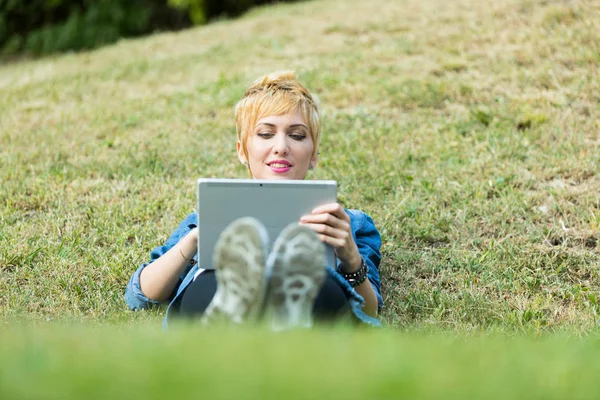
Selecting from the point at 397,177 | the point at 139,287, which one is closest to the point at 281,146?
the point at 139,287

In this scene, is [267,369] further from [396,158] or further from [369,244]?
[396,158]

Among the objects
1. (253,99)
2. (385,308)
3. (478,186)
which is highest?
(253,99)

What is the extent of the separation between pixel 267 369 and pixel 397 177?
3.49m

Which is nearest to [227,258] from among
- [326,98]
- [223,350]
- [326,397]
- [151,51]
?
[223,350]

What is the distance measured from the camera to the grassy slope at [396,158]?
3674mm

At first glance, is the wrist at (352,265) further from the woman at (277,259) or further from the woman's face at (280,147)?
the woman's face at (280,147)

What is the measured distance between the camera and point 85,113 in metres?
6.83

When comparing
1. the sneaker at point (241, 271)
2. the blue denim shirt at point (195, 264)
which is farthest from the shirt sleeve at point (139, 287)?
the sneaker at point (241, 271)

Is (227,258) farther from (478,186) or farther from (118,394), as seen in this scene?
(478,186)

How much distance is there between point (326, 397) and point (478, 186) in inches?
137

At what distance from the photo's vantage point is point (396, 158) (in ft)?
17.0

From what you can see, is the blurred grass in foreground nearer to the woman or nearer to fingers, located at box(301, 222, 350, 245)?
the woman

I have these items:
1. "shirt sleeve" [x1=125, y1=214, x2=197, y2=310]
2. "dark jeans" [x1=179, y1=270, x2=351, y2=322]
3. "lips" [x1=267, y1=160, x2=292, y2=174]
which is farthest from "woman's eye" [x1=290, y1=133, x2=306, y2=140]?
"dark jeans" [x1=179, y1=270, x2=351, y2=322]

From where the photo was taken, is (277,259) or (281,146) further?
(281,146)
